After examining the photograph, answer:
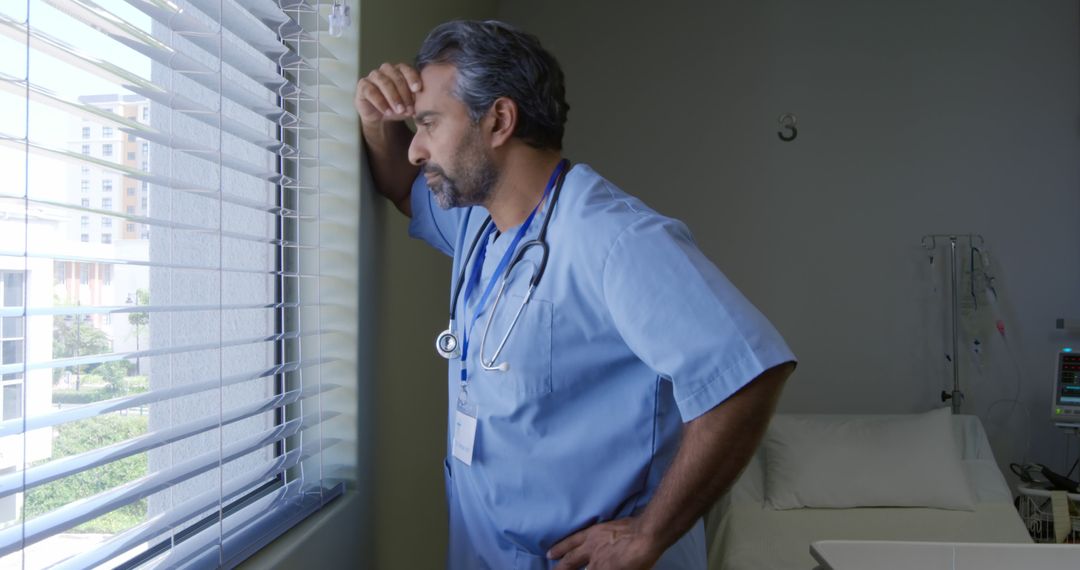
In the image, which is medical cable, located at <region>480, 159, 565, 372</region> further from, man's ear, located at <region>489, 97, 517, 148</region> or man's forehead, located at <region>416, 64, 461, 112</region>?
man's forehead, located at <region>416, 64, 461, 112</region>

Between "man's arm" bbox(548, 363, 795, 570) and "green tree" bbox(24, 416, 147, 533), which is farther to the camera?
"man's arm" bbox(548, 363, 795, 570)

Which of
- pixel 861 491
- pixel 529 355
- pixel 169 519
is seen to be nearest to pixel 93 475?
pixel 169 519

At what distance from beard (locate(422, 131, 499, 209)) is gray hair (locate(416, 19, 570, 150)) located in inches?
2.4

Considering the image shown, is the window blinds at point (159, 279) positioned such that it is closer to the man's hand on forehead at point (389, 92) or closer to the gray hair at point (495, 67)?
the man's hand on forehead at point (389, 92)

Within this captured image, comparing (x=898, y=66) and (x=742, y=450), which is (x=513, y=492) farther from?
(x=898, y=66)

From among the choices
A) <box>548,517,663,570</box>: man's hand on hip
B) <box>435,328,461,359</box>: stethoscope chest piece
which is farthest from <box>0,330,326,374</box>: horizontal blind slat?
<box>548,517,663,570</box>: man's hand on hip

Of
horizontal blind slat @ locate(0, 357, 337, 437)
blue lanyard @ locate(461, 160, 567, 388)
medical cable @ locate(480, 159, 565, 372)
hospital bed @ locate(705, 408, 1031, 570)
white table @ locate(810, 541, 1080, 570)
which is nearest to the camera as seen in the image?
horizontal blind slat @ locate(0, 357, 337, 437)

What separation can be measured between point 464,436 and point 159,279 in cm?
58

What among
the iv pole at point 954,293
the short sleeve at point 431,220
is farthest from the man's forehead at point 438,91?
the iv pole at point 954,293

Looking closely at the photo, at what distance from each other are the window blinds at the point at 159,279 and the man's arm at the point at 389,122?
0.19ft

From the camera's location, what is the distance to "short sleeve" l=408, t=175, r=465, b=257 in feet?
5.86

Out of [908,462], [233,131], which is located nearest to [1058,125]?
[908,462]

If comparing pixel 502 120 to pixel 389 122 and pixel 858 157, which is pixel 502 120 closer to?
pixel 389 122

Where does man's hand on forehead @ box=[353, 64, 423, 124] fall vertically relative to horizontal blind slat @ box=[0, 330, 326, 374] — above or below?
above
